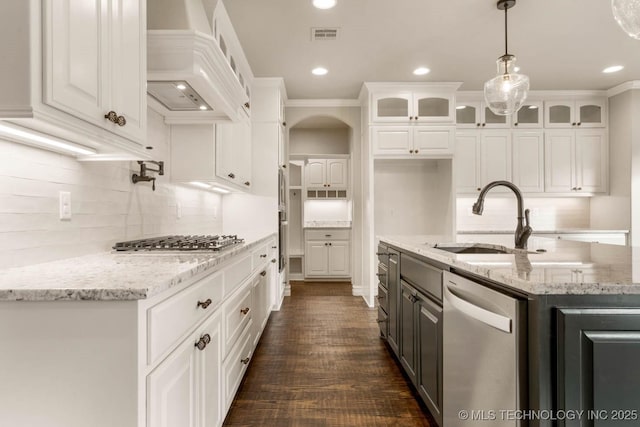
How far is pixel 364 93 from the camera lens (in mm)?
4641

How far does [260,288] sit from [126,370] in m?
2.03

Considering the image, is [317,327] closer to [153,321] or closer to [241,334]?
[241,334]

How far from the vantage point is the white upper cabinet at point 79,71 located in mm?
901

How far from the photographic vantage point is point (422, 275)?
6.22 feet

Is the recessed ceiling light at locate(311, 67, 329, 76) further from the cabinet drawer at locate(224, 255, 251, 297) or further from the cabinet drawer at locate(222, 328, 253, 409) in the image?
the cabinet drawer at locate(222, 328, 253, 409)

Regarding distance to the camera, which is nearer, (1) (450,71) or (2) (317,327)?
(2) (317,327)

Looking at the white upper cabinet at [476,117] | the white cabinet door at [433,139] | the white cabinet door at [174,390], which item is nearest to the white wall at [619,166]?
the white upper cabinet at [476,117]

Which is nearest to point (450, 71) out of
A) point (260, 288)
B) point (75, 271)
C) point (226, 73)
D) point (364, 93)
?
point (364, 93)

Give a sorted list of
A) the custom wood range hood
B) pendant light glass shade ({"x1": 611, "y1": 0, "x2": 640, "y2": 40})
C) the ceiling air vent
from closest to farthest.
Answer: pendant light glass shade ({"x1": 611, "y1": 0, "x2": 640, "y2": 40}) → the custom wood range hood → the ceiling air vent

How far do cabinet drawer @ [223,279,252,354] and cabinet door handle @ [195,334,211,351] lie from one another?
1.11 feet

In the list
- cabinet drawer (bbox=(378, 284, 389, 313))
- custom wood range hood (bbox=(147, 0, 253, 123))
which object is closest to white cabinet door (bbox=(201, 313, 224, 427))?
custom wood range hood (bbox=(147, 0, 253, 123))

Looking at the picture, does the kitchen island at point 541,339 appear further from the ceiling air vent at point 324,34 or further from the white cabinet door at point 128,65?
the ceiling air vent at point 324,34

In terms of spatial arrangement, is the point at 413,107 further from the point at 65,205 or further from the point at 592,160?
the point at 65,205

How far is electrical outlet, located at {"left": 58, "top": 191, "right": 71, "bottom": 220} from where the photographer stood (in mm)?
1498
